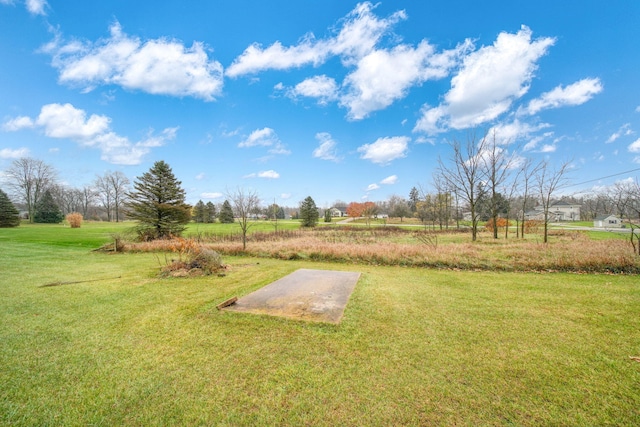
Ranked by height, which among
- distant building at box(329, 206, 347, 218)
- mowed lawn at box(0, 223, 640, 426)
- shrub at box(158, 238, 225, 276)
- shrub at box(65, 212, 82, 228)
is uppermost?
distant building at box(329, 206, 347, 218)

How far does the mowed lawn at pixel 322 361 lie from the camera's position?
6.46ft

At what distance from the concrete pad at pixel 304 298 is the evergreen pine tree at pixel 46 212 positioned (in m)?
46.4

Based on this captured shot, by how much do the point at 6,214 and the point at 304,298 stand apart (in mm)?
39828

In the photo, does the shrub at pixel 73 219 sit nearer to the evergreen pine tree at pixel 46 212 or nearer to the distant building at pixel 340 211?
the evergreen pine tree at pixel 46 212

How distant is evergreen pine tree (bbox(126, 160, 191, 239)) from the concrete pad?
12184 millimetres

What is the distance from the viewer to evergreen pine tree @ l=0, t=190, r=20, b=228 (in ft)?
86.0

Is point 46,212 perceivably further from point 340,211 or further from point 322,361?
point 340,211

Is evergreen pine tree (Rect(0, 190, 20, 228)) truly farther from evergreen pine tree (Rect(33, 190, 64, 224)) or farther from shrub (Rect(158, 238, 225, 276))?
shrub (Rect(158, 238, 225, 276))

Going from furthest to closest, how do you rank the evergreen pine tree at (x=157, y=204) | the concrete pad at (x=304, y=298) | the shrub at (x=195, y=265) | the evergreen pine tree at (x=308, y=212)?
the evergreen pine tree at (x=308, y=212), the evergreen pine tree at (x=157, y=204), the shrub at (x=195, y=265), the concrete pad at (x=304, y=298)

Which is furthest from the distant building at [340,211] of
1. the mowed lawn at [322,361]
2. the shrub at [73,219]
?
the mowed lawn at [322,361]

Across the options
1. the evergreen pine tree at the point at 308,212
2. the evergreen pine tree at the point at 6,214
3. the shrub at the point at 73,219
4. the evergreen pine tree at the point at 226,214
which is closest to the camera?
the evergreen pine tree at the point at 6,214

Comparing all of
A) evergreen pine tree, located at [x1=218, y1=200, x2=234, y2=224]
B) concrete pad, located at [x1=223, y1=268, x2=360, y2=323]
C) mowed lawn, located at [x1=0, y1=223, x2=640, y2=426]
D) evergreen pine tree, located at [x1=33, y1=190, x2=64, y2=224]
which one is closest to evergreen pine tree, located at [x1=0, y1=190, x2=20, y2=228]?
evergreen pine tree, located at [x1=33, y1=190, x2=64, y2=224]

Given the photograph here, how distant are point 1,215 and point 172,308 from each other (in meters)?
38.4

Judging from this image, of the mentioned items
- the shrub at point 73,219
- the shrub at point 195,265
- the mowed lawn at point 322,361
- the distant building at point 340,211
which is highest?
the distant building at point 340,211
